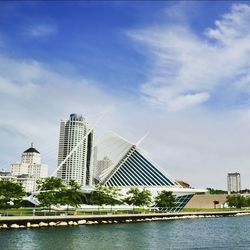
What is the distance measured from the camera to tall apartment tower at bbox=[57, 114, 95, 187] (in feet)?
567

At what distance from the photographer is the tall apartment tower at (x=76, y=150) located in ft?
567

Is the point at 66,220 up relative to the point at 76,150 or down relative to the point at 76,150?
down

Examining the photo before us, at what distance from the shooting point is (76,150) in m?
169

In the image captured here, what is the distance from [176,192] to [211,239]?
5976cm

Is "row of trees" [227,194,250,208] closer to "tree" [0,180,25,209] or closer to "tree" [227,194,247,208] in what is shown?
"tree" [227,194,247,208]

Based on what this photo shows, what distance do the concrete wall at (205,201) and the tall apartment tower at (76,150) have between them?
63.9 m

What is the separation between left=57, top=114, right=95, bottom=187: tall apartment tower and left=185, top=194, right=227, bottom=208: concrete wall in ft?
210

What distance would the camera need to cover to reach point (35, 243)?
32750 millimetres

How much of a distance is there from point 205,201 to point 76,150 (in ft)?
234

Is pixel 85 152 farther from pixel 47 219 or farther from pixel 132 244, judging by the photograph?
pixel 132 244

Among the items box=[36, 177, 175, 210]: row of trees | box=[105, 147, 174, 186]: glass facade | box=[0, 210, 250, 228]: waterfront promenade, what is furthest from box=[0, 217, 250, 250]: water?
box=[105, 147, 174, 186]: glass facade

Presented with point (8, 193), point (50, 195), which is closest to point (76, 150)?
point (8, 193)

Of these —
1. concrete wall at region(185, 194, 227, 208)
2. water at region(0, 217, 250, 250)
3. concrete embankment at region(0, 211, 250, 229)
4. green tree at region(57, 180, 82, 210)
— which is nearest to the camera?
water at region(0, 217, 250, 250)

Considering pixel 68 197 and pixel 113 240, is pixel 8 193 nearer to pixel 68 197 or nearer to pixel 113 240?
pixel 68 197
